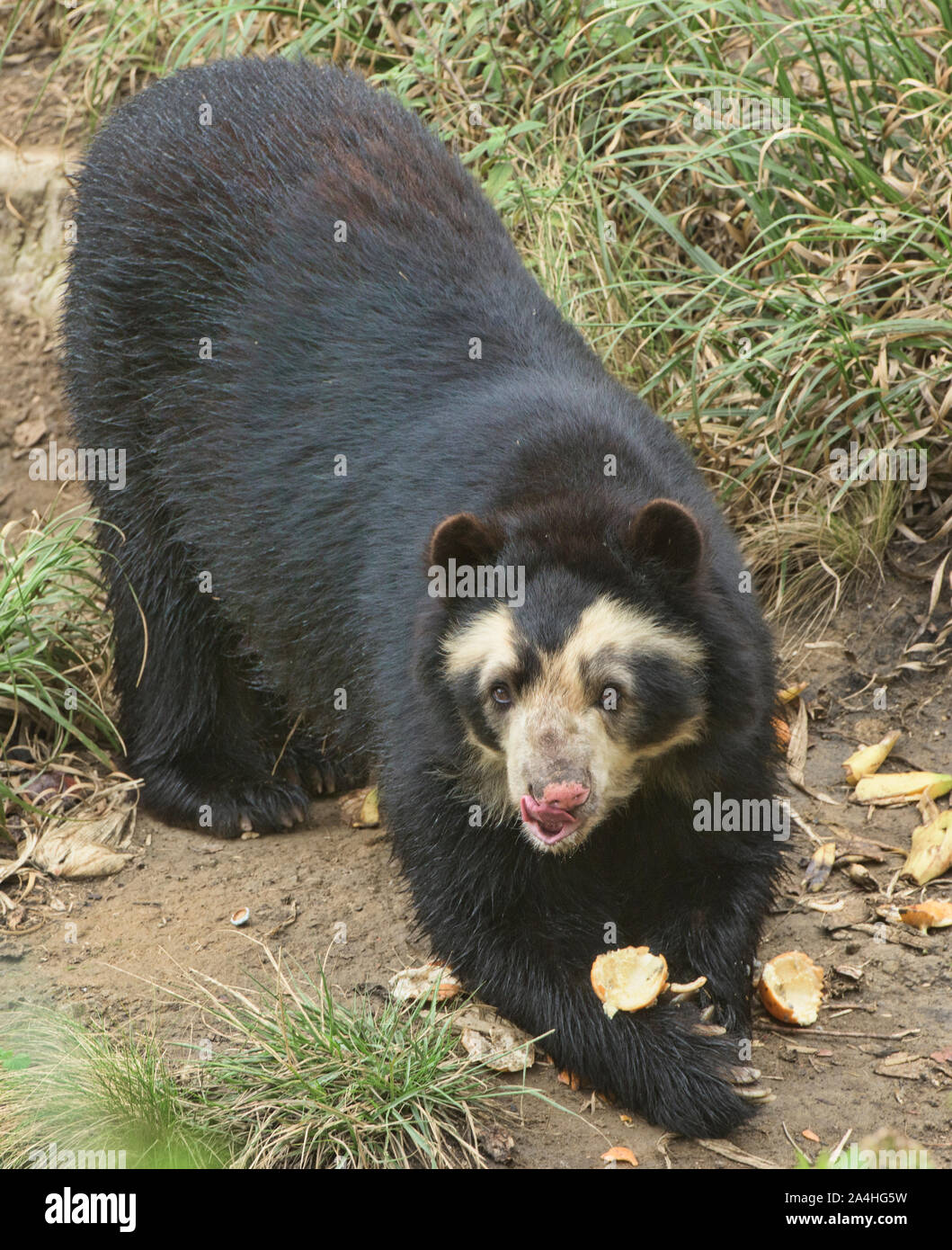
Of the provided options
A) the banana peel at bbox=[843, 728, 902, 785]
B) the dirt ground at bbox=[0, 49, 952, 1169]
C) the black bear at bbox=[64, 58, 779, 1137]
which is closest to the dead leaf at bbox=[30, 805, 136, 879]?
the dirt ground at bbox=[0, 49, 952, 1169]

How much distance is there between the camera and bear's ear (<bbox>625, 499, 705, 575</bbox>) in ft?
13.3

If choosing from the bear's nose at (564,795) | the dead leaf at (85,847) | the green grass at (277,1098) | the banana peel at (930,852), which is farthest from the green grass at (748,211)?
the green grass at (277,1098)

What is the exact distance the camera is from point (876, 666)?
20.7 feet

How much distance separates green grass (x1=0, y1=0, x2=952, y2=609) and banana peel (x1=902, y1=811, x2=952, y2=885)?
1.31 meters

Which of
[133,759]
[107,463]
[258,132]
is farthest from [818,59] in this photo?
[133,759]

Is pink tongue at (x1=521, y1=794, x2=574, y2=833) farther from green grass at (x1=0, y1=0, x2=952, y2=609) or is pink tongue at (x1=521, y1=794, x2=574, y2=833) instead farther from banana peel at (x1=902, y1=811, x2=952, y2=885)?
green grass at (x1=0, y1=0, x2=952, y2=609)

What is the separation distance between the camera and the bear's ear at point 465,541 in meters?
4.19

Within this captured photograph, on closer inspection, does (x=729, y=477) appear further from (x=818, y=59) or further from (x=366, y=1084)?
(x=366, y=1084)

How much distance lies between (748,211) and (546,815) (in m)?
3.91

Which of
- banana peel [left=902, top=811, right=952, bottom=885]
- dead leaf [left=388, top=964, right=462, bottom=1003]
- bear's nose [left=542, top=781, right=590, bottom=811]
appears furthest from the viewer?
banana peel [left=902, top=811, right=952, bottom=885]

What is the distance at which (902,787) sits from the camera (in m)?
5.77

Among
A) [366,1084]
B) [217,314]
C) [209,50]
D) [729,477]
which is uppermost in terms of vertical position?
[209,50]

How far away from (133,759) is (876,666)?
3146 millimetres

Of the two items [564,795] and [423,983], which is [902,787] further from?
[564,795]
